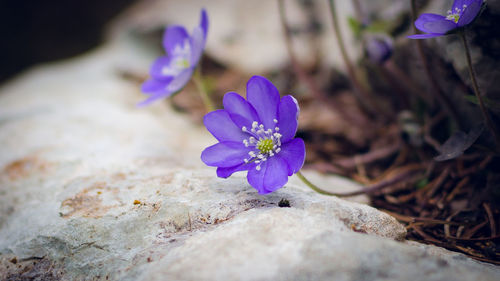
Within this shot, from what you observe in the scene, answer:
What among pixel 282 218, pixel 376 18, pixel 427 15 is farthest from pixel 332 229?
pixel 376 18

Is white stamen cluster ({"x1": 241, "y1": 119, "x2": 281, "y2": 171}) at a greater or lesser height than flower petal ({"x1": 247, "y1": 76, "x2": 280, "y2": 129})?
lesser

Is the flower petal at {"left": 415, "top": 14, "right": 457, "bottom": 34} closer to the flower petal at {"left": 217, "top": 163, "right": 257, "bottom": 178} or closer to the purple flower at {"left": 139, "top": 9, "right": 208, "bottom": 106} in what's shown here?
the flower petal at {"left": 217, "top": 163, "right": 257, "bottom": 178}

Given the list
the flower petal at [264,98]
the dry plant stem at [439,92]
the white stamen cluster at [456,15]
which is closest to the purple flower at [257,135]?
the flower petal at [264,98]

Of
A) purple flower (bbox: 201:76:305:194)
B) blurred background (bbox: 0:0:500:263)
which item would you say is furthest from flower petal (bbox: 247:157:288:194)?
blurred background (bbox: 0:0:500:263)

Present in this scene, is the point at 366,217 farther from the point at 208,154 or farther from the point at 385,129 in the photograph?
the point at 385,129

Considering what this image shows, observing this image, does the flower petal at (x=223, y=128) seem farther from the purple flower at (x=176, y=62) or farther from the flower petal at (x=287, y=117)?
the purple flower at (x=176, y=62)
